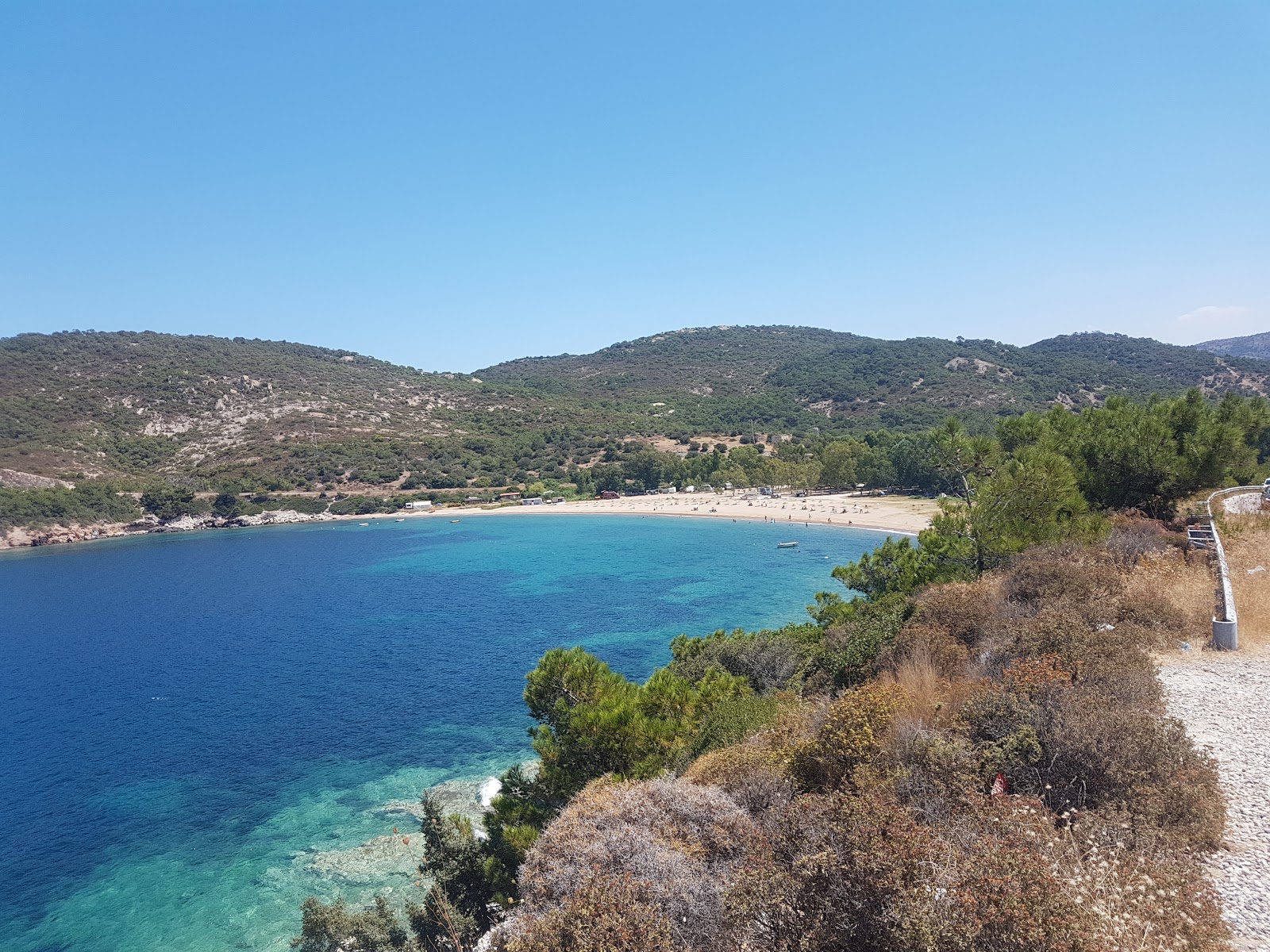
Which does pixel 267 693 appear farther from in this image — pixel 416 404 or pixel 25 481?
pixel 416 404

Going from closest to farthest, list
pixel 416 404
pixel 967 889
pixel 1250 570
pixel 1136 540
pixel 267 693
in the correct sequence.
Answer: pixel 967 889 → pixel 1250 570 → pixel 1136 540 → pixel 267 693 → pixel 416 404

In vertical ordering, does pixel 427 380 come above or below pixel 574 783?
above

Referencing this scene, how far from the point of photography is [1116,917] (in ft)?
15.8

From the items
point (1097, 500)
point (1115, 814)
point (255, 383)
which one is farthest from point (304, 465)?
point (1115, 814)

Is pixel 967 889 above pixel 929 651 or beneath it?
above

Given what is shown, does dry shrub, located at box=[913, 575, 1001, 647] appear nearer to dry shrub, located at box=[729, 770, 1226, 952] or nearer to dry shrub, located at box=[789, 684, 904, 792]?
dry shrub, located at box=[789, 684, 904, 792]

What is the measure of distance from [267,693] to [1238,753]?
35132 mm

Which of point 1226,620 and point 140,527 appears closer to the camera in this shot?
point 1226,620

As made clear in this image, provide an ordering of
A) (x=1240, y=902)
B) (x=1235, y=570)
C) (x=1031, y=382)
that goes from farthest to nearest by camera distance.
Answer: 1. (x=1031, y=382)
2. (x=1235, y=570)
3. (x=1240, y=902)

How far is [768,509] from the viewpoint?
288 feet

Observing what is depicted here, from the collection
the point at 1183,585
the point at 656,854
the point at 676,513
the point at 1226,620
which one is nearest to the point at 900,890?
the point at 656,854

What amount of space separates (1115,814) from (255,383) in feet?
478

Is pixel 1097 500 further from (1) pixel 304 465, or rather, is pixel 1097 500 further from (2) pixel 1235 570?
(1) pixel 304 465

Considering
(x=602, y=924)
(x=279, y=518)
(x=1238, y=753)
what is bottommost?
(x=279, y=518)
